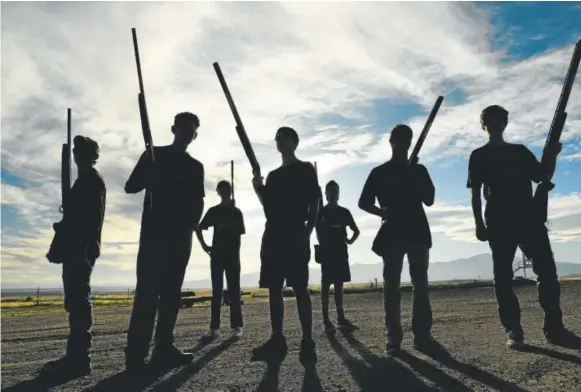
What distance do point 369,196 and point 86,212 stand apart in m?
3.10

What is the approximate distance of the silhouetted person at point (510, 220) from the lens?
4984 mm

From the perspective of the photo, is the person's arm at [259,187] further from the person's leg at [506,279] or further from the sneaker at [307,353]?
the person's leg at [506,279]

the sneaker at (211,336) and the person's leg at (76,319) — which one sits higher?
the person's leg at (76,319)

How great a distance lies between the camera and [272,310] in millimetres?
4863

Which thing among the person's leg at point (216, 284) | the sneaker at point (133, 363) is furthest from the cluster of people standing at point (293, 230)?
the person's leg at point (216, 284)

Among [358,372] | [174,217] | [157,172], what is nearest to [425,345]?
[358,372]

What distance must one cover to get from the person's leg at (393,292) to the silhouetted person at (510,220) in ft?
3.36

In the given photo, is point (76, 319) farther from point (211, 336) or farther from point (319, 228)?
point (319, 228)

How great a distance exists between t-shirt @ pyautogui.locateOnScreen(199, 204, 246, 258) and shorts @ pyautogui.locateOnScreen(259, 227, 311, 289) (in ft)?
8.78

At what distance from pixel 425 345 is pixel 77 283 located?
3.74 m

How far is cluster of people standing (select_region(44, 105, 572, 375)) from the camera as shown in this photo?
4.45 meters

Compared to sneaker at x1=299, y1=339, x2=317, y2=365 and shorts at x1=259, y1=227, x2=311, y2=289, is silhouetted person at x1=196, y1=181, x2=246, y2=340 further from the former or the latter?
sneaker at x1=299, y1=339, x2=317, y2=365

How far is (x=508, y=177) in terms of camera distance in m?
5.00

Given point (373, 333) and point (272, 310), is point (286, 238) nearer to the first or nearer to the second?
point (272, 310)
